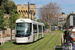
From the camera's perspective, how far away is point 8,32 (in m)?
41.8

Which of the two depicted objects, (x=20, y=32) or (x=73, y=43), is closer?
(x=73, y=43)

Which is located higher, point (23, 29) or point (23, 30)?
point (23, 29)

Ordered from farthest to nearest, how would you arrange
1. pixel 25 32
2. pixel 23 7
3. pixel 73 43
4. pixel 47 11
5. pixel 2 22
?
1. pixel 47 11
2. pixel 23 7
3. pixel 2 22
4. pixel 25 32
5. pixel 73 43

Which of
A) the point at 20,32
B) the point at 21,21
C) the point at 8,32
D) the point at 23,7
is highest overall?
the point at 23,7

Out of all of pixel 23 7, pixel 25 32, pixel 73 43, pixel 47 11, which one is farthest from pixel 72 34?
pixel 47 11

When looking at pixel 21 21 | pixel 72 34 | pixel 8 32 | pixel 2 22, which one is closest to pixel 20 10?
pixel 8 32

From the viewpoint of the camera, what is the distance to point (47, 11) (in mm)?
70312

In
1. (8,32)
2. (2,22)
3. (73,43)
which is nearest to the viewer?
(73,43)

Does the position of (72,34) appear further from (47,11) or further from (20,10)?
(47,11)

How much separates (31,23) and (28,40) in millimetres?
2043

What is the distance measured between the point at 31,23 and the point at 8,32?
82.4ft

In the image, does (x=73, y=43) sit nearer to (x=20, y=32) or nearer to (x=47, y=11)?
(x=20, y=32)

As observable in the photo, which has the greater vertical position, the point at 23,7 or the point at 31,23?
the point at 23,7

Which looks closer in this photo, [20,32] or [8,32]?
[20,32]
